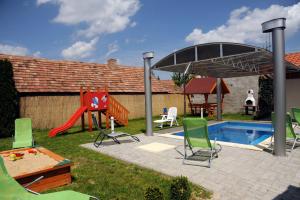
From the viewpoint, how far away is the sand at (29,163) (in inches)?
227

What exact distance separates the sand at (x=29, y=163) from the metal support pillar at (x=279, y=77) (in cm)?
647

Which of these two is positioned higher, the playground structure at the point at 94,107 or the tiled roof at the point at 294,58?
the tiled roof at the point at 294,58

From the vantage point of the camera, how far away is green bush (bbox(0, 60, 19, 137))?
13.3m

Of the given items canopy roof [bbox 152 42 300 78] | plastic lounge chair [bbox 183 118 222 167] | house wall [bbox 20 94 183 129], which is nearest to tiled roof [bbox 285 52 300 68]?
canopy roof [bbox 152 42 300 78]

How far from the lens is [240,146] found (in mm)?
8938

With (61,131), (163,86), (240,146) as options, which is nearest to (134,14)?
(61,131)

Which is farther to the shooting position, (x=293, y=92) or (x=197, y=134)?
(x=293, y=92)

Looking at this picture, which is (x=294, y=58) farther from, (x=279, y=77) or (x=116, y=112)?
(x=279, y=77)

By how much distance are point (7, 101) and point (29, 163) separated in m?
8.75

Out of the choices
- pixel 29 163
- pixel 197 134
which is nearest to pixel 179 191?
pixel 197 134

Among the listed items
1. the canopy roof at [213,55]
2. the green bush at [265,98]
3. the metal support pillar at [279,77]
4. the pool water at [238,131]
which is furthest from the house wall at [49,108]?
the metal support pillar at [279,77]

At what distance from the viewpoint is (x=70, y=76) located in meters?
18.2

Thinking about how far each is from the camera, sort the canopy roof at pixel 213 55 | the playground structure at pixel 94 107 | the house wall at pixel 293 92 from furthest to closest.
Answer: the house wall at pixel 293 92
the playground structure at pixel 94 107
the canopy roof at pixel 213 55

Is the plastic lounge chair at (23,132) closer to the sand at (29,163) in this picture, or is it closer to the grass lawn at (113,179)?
the sand at (29,163)
